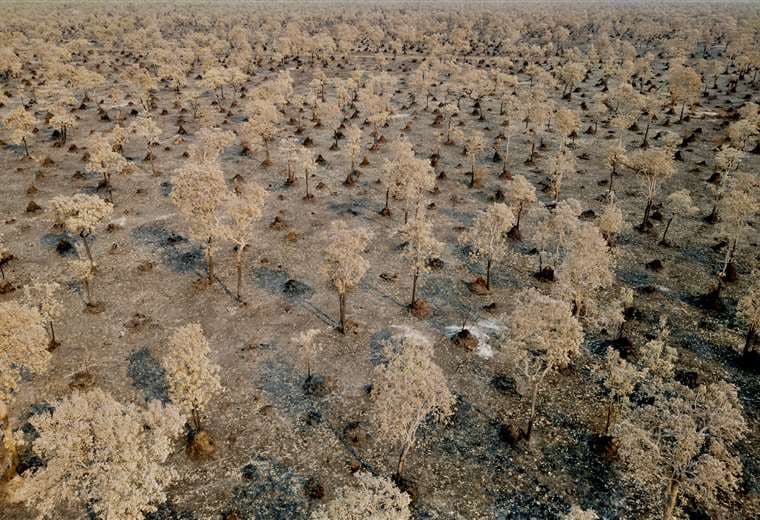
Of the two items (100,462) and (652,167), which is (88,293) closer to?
A: (100,462)

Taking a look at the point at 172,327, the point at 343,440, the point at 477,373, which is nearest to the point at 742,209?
the point at 477,373

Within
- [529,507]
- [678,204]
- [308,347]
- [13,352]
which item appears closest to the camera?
[13,352]

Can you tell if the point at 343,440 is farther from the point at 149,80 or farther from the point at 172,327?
the point at 149,80

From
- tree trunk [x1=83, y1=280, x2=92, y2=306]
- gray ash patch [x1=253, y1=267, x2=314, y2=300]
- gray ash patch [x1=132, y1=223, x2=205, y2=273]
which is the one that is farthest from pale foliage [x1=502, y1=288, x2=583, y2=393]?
tree trunk [x1=83, y1=280, x2=92, y2=306]

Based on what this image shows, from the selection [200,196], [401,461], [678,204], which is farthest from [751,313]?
[200,196]

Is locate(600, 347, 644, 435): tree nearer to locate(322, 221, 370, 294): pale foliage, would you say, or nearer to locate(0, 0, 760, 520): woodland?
locate(0, 0, 760, 520): woodland

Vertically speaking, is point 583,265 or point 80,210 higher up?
point 80,210
